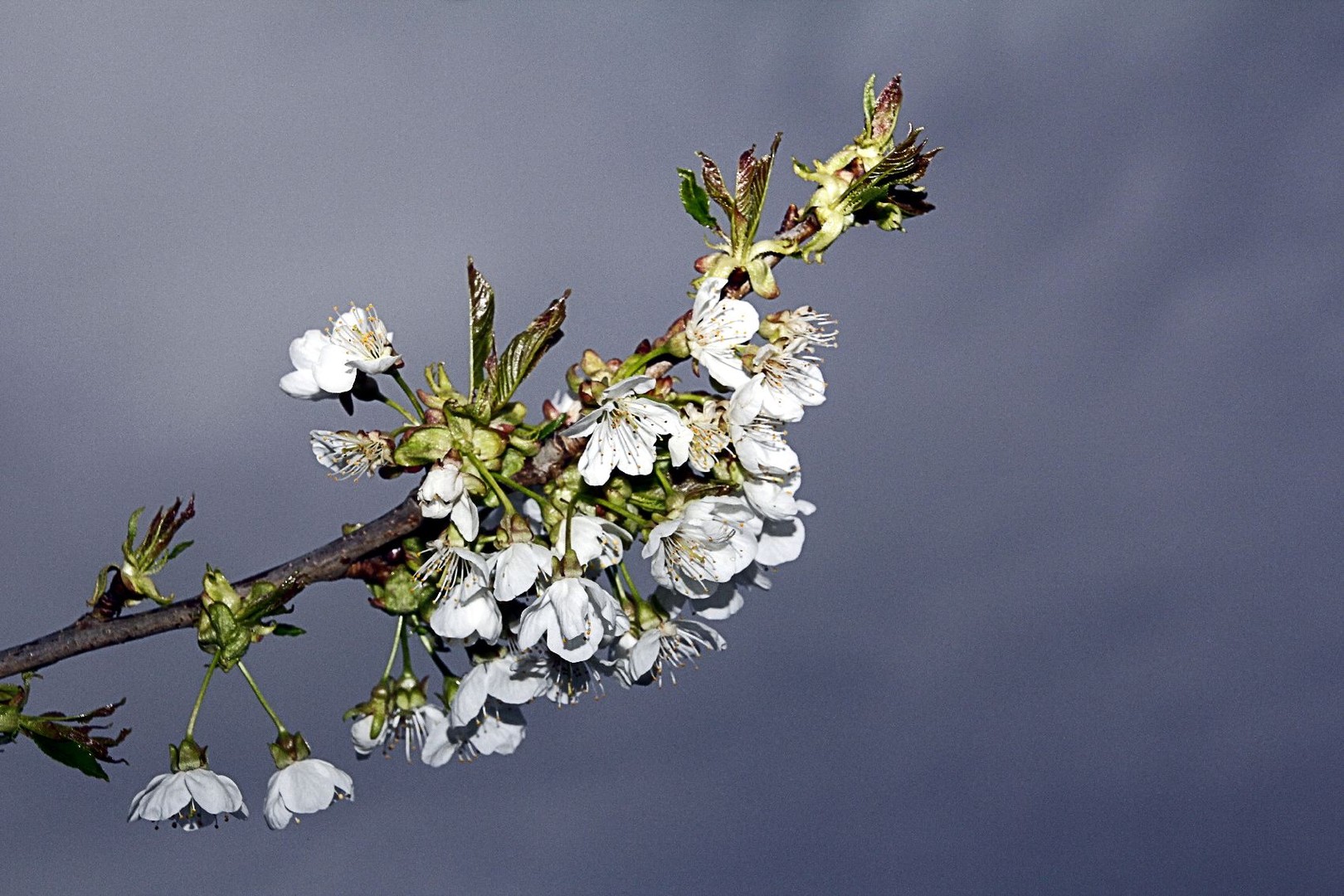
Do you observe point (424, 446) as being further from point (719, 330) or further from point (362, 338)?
point (719, 330)

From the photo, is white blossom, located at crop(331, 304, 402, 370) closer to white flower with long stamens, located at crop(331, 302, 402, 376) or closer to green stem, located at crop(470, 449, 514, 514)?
white flower with long stamens, located at crop(331, 302, 402, 376)

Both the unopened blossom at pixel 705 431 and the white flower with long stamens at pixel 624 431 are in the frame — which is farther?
the unopened blossom at pixel 705 431

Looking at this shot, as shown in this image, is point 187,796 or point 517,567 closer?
point 517,567

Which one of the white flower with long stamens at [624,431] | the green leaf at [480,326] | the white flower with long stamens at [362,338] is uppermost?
the white flower with long stamens at [362,338]

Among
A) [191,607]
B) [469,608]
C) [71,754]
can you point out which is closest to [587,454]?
[469,608]

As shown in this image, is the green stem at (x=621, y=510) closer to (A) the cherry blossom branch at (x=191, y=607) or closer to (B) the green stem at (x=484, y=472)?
(B) the green stem at (x=484, y=472)

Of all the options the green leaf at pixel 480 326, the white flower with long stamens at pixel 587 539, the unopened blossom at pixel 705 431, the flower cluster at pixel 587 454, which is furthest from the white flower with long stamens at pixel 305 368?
the unopened blossom at pixel 705 431
